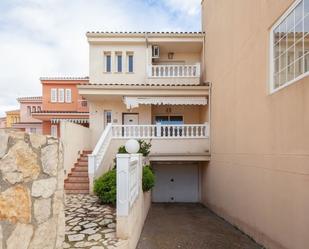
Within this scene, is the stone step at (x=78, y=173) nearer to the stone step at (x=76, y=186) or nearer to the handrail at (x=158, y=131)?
the stone step at (x=76, y=186)

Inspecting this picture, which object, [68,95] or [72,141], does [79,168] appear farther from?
[68,95]

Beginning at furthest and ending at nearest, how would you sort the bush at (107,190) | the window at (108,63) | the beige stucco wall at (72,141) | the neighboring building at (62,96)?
the neighboring building at (62,96) < the window at (108,63) < the beige stucco wall at (72,141) < the bush at (107,190)

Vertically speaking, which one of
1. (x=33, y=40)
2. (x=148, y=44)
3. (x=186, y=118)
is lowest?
(x=186, y=118)

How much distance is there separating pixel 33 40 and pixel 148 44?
8.25 meters

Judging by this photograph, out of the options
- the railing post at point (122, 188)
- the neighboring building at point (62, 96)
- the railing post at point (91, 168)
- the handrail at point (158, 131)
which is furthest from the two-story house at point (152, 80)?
the railing post at point (122, 188)

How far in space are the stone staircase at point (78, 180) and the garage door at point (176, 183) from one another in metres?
6.59

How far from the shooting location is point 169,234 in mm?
9773

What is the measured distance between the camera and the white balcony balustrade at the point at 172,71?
18500 mm

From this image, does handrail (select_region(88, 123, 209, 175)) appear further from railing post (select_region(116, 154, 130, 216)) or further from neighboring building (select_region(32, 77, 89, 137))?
neighboring building (select_region(32, 77, 89, 137))

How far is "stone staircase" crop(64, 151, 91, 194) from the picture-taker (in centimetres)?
1194

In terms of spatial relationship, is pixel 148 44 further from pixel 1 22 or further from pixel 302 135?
pixel 302 135

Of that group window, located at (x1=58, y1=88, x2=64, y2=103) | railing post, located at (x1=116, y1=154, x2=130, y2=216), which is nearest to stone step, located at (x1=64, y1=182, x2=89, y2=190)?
railing post, located at (x1=116, y1=154, x2=130, y2=216)

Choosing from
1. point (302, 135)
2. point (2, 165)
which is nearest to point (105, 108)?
point (302, 135)

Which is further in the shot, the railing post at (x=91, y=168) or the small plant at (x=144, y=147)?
the small plant at (x=144, y=147)
